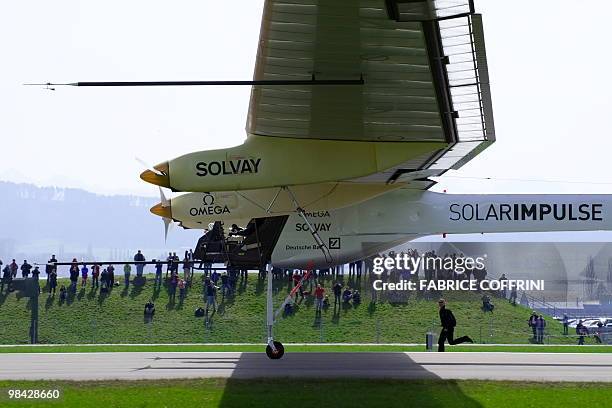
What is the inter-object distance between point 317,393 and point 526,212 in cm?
1095

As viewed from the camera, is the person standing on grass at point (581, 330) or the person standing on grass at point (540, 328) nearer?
the person standing on grass at point (540, 328)

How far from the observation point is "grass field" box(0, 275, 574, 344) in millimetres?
34688

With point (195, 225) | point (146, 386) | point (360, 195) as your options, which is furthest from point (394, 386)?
point (195, 225)

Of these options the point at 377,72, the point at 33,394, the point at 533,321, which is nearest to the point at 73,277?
the point at 533,321

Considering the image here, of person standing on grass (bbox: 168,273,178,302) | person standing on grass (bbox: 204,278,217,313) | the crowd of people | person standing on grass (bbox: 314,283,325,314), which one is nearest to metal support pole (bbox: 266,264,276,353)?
the crowd of people

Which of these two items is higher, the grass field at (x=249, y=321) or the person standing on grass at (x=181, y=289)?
the person standing on grass at (x=181, y=289)

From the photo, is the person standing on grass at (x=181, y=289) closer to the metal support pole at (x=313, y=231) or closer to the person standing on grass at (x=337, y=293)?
the person standing on grass at (x=337, y=293)

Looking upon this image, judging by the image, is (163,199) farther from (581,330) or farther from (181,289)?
(581,330)

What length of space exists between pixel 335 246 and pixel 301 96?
8584 millimetres

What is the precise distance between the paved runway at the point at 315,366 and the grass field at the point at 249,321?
28.8 feet

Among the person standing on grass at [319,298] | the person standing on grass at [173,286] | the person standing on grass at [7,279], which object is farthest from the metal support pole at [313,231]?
the person standing on grass at [7,279]

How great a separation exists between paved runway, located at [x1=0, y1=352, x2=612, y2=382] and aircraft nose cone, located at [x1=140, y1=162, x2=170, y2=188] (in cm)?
381

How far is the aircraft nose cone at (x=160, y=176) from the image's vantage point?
20139 mm

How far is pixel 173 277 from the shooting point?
133 feet
